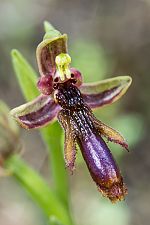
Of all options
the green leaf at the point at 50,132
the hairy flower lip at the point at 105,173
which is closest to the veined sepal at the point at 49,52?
the green leaf at the point at 50,132

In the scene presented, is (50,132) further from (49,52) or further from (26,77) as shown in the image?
(49,52)

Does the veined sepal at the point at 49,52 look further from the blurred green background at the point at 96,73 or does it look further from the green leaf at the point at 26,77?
the blurred green background at the point at 96,73

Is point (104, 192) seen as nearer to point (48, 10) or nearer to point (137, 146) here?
point (137, 146)

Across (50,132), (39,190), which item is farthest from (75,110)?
(39,190)

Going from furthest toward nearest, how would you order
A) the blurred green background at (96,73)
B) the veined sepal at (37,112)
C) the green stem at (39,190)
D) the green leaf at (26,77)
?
the blurred green background at (96,73)
the green stem at (39,190)
the green leaf at (26,77)
the veined sepal at (37,112)

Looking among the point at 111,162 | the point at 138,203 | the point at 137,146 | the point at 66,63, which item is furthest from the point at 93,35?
the point at 111,162

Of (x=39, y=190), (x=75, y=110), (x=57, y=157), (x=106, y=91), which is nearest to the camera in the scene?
(x=75, y=110)

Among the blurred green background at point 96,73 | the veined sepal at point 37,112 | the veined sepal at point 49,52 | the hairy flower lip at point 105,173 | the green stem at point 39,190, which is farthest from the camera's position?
the blurred green background at point 96,73
